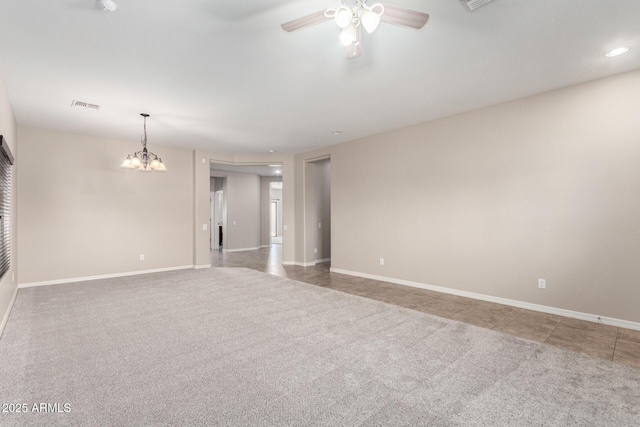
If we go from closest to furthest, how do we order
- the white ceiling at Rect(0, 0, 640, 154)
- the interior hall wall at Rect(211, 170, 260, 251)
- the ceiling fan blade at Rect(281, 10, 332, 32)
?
1. the ceiling fan blade at Rect(281, 10, 332, 32)
2. the white ceiling at Rect(0, 0, 640, 154)
3. the interior hall wall at Rect(211, 170, 260, 251)

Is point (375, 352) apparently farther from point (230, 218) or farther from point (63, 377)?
point (230, 218)

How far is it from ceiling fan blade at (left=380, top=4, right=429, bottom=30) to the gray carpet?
243 centimetres

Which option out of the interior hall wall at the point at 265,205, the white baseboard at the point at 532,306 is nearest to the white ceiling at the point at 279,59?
the white baseboard at the point at 532,306

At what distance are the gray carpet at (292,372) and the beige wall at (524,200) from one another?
52.3 inches

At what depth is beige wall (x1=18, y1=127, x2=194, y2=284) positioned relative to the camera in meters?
5.26

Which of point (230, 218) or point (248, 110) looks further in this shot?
point (230, 218)

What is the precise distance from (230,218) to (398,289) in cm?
716

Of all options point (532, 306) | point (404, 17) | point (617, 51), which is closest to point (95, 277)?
point (404, 17)

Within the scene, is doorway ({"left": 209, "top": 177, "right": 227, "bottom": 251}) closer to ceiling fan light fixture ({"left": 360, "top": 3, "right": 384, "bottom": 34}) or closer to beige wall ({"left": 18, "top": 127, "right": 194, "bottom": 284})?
beige wall ({"left": 18, "top": 127, "right": 194, "bottom": 284})

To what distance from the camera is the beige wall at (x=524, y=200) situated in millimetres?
3375

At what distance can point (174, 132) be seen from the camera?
5.59 meters

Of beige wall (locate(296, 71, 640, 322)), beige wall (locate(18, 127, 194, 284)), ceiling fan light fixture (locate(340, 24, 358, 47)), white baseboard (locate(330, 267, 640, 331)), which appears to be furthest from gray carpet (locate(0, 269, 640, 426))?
ceiling fan light fixture (locate(340, 24, 358, 47))

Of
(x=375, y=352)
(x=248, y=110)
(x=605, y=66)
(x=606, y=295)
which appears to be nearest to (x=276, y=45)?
(x=248, y=110)

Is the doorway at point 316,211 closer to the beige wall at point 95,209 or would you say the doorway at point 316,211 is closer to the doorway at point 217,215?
the beige wall at point 95,209
